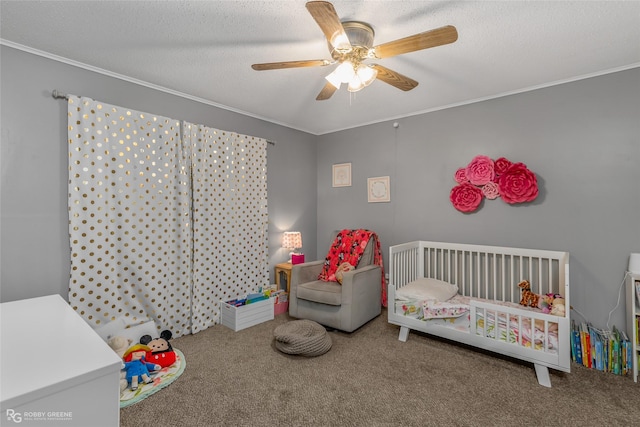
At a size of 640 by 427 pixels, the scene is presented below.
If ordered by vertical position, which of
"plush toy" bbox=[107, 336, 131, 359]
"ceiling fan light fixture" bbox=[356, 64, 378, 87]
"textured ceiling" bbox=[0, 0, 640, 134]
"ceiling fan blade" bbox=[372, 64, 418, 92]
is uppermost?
"textured ceiling" bbox=[0, 0, 640, 134]

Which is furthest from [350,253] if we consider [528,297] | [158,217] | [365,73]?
[365,73]

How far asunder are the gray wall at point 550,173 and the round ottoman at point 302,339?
5.40ft

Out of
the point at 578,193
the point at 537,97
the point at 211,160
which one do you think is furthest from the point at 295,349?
the point at 537,97

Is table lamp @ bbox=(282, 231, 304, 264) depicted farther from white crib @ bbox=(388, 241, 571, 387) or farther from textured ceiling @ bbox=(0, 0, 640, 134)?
textured ceiling @ bbox=(0, 0, 640, 134)

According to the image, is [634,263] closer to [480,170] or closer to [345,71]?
[480,170]

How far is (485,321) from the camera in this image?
234 centimetres

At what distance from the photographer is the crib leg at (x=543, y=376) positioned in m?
2.09

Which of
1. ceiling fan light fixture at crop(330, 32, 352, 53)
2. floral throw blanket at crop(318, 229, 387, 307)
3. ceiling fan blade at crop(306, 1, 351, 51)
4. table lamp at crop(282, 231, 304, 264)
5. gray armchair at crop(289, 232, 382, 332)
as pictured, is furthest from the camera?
table lamp at crop(282, 231, 304, 264)

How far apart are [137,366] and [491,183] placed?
135 inches

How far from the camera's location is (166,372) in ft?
7.34

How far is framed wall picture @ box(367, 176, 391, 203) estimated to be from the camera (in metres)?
3.84

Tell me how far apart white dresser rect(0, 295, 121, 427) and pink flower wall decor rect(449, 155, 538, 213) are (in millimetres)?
3204

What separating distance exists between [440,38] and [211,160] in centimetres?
241

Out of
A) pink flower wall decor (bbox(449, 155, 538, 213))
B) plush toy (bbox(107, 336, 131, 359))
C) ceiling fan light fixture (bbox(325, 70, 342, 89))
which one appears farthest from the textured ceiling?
plush toy (bbox(107, 336, 131, 359))
